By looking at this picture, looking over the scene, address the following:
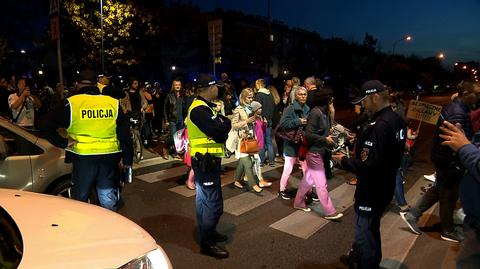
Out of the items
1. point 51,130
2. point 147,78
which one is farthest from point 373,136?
point 147,78

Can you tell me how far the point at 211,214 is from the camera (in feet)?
14.3

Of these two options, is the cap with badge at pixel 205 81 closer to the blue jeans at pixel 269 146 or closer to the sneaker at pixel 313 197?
the sneaker at pixel 313 197

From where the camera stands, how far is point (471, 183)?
2.57 metres

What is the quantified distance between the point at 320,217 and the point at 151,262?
3.61 m

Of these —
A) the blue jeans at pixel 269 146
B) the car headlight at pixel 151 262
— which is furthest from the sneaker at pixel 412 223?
the blue jeans at pixel 269 146

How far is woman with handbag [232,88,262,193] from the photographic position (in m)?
6.51

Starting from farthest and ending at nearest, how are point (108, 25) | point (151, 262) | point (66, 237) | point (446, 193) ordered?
point (108, 25)
point (446, 193)
point (151, 262)
point (66, 237)

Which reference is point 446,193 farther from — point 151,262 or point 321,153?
point 151,262

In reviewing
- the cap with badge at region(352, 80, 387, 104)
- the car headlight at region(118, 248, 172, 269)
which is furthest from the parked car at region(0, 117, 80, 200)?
the cap with badge at region(352, 80, 387, 104)

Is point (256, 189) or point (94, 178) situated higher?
point (94, 178)

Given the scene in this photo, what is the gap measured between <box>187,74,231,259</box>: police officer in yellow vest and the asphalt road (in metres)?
0.42

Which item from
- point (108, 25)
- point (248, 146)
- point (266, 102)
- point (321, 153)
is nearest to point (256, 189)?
point (248, 146)

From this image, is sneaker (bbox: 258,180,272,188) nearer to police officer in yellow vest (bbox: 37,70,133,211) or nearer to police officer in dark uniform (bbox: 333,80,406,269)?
police officer in yellow vest (bbox: 37,70,133,211)

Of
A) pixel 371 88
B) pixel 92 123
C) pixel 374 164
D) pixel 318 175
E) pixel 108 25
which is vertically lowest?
pixel 318 175
